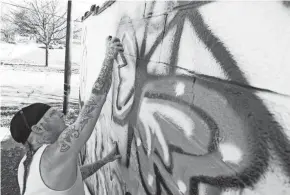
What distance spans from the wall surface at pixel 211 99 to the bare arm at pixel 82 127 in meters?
0.28

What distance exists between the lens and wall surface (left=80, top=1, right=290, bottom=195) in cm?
85

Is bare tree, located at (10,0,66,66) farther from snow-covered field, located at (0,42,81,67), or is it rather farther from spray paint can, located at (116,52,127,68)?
spray paint can, located at (116,52,127,68)

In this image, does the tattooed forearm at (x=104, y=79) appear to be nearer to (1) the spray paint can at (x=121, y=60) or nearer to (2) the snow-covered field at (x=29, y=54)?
(1) the spray paint can at (x=121, y=60)

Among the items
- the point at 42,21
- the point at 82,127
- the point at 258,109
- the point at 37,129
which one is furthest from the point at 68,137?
the point at 42,21

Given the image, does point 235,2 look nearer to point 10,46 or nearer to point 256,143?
point 256,143

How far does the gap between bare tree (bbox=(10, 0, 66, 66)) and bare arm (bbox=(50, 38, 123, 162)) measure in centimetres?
2770

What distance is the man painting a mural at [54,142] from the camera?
5.73ft

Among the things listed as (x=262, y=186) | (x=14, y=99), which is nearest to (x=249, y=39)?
(x=262, y=186)

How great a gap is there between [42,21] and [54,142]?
2953cm

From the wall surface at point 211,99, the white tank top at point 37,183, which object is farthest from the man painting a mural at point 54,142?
the wall surface at point 211,99

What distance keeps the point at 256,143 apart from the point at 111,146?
2182 millimetres

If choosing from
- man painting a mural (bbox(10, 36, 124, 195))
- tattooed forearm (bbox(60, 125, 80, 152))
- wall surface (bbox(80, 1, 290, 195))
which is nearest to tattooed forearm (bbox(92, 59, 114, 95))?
man painting a mural (bbox(10, 36, 124, 195))

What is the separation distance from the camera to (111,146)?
2906 millimetres

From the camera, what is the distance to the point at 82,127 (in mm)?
1816
